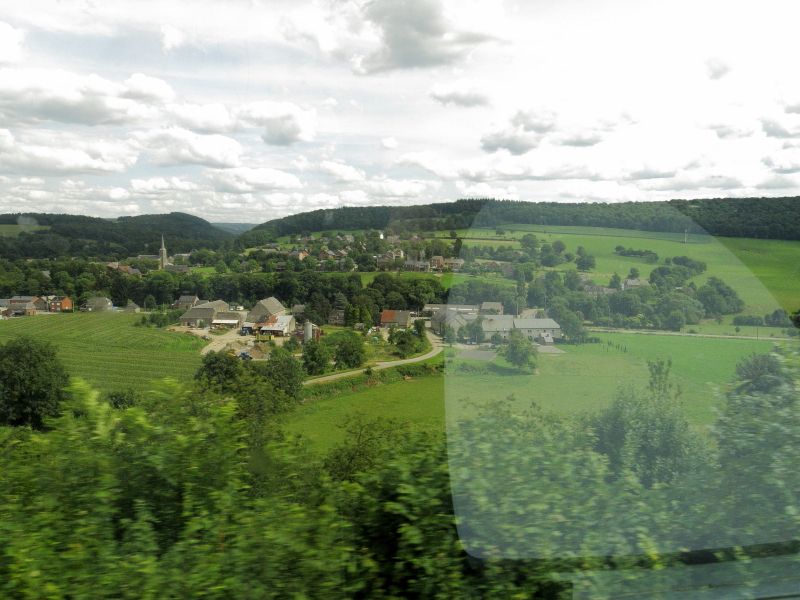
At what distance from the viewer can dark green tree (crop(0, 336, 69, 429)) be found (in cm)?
625

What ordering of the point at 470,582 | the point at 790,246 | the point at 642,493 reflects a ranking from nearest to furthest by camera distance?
the point at 470,582 < the point at 642,493 < the point at 790,246

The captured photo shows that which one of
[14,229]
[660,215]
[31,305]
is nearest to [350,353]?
[660,215]

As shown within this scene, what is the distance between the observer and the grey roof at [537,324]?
4.39 metres

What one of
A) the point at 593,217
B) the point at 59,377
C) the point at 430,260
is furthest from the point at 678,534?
the point at 59,377

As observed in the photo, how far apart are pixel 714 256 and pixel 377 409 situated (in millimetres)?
3349

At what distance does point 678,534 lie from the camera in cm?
243

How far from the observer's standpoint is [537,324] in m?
4.42

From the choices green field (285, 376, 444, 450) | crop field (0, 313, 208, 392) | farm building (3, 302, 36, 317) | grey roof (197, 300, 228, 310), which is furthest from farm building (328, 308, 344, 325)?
farm building (3, 302, 36, 317)

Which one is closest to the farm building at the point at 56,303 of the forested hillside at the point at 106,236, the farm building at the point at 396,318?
the forested hillside at the point at 106,236

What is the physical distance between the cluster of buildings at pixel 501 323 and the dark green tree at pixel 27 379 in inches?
172

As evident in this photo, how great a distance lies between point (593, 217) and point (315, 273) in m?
9.49

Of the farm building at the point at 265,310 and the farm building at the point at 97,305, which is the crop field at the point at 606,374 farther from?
the farm building at the point at 97,305

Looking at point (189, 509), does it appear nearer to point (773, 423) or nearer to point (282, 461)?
point (282, 461)

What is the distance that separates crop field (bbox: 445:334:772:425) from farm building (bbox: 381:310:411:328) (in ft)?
9.75
